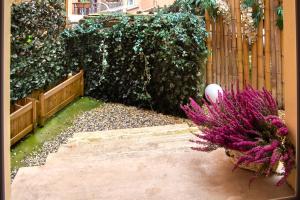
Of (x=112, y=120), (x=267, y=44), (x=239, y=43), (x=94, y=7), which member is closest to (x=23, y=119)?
(x=112, y=120)

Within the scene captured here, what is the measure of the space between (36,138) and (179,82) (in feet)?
4.78

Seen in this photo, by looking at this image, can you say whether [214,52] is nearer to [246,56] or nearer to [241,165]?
[246,56]

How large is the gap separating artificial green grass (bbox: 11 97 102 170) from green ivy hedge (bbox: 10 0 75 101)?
13.8 inches

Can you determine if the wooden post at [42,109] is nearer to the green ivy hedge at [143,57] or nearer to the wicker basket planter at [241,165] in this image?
the green ivy hedge at [143,57]

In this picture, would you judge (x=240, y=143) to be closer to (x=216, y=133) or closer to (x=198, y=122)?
(x=216, y=133)

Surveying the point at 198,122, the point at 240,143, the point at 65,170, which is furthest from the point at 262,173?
the point at 65,170

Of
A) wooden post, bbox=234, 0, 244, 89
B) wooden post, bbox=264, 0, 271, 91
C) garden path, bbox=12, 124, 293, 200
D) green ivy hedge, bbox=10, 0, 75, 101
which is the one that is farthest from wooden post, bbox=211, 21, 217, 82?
garden path, bbox=12, 124, 293, 200

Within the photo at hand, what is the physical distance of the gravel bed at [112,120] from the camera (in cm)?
296

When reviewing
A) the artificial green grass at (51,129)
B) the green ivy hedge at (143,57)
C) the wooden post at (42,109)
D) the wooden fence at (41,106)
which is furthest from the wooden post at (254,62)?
the wooden post at (42,109)

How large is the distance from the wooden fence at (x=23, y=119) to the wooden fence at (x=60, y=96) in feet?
0.31

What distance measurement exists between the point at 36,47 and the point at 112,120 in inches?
43.3

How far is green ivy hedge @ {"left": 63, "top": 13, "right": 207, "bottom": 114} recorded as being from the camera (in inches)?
123

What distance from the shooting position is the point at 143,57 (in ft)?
10.6

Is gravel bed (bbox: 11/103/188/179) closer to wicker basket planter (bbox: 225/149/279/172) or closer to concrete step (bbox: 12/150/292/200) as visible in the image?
concrete step (bbox: 12/150/292/200)
